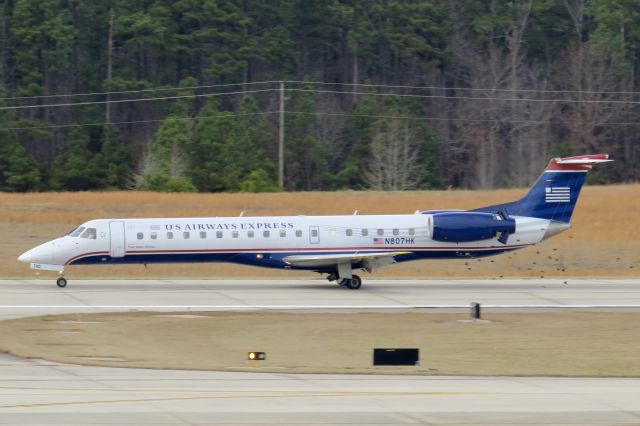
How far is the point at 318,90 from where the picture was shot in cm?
9081

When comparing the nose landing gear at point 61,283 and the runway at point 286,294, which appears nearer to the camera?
the runway at point 286,294

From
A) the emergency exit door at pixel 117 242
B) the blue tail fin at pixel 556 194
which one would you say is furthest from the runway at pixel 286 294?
the blue tail fin at pixel 556 194

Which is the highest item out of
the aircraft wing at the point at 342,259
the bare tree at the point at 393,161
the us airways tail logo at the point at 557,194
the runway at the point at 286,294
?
the bare tree at the point at 393,161

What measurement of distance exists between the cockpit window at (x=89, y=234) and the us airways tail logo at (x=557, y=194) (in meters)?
15.1

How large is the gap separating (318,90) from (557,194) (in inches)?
2047

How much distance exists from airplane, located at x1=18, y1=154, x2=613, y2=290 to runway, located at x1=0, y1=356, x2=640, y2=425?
14820mm

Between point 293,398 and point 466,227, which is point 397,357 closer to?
point 293,398

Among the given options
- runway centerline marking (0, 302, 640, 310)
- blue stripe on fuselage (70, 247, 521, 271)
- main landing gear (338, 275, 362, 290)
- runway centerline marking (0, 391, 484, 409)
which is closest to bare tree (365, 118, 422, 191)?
blue stripe on fuselage (70, 247, 521, 271)

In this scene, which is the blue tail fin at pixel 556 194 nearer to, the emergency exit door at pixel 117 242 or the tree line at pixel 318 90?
the emergency exit door at pixel 117 242

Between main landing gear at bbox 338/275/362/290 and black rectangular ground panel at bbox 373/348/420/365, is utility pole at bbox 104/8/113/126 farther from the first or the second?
black rectangular ground panel at bbox 373/348/420/365

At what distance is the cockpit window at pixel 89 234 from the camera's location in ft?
124

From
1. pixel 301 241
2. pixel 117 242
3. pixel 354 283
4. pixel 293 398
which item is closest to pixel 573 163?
pixel 354 283

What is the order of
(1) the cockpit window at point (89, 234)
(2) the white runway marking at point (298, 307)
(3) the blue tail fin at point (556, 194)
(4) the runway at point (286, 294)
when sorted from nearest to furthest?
(2) the white runway marking at point (298, 307)
(4) the runway at point (286, 294)
(1) the cockpit window at point (89, 234)
(3) the blue tail fin at point (556, 194)

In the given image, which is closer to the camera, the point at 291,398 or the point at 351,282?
the point at 291,398
